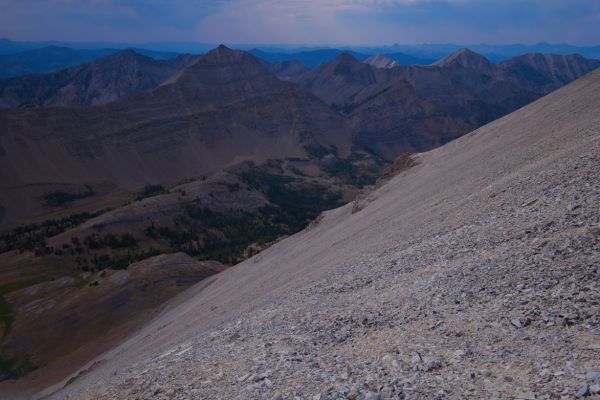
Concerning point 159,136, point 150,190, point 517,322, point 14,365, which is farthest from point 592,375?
point 159,136

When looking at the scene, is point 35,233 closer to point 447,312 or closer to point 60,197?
point 60,197

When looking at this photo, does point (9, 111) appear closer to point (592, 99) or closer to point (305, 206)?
point (305, 206)

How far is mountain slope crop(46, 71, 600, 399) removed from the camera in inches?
387

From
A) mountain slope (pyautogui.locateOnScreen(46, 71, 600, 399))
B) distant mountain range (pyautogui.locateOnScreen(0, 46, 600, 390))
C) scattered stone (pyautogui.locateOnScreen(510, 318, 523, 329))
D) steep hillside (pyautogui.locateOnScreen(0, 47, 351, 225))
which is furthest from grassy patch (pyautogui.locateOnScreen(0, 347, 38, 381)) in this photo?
steep hillside (pyautogui.locateOnScreen(0, 47, 351, 225))

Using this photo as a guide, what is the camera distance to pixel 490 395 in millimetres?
8672

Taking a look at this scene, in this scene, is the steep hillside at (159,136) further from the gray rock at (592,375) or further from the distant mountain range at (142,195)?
the gray rock at (592,375)

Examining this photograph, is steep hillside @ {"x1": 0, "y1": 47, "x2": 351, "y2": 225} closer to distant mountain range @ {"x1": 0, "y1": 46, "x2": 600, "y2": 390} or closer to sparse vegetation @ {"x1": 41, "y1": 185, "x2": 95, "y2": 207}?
distant mountain range @ {"x1": 0, "y1": 46, "x2": 600, "y2": 390}

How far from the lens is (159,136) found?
160 meters

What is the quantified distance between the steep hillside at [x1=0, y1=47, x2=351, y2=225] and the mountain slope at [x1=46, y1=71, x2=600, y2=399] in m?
116

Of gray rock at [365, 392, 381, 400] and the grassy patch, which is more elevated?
gray rock at [365, 392, 381, 400]

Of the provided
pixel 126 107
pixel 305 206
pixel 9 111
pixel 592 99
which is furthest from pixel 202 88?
pixel 592 99

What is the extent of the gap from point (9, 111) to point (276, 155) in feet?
280

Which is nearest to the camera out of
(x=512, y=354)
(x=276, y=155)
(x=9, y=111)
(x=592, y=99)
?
Answer: (x=512, y=354)

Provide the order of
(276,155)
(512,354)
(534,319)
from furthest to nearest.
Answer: (276,155) < (534,319) < (512,354)
